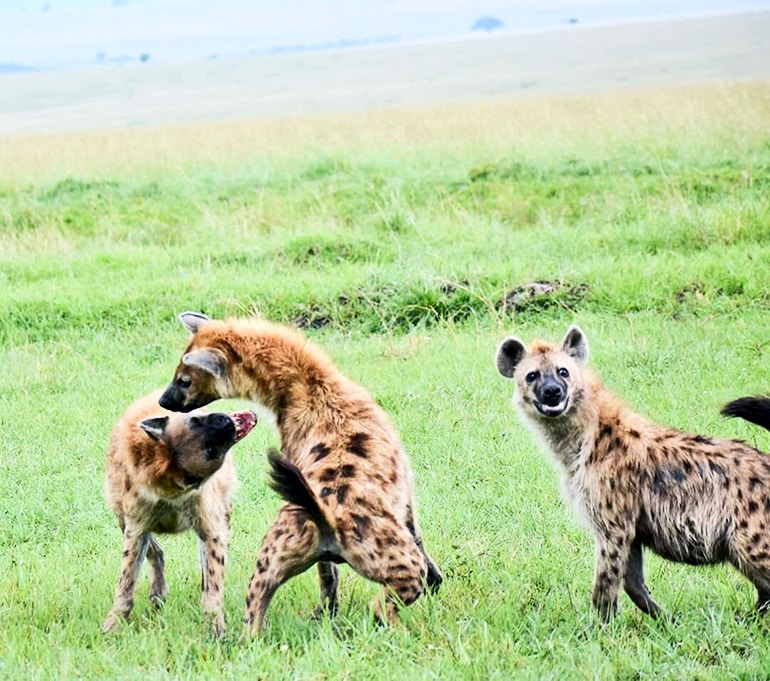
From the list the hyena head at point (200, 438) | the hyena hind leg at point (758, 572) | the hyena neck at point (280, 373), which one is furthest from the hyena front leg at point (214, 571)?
the hyena hind leg at point (758, 572)

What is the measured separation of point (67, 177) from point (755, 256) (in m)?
9.57

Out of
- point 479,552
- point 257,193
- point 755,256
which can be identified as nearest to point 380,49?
point 257,193

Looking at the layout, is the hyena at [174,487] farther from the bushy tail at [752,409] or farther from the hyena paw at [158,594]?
the bushy tail at [752,409]

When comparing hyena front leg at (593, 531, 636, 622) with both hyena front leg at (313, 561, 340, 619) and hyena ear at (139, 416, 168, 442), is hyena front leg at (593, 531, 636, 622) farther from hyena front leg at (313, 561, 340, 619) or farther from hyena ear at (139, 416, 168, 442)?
hyena ear at (139, 416, 168, 442)

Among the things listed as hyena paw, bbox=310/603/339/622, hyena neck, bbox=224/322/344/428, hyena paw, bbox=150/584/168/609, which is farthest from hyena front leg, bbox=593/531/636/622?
hyena paw, bbox=150/584/168/609

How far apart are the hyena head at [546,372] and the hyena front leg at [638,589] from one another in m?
0.62

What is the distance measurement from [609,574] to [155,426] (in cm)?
176

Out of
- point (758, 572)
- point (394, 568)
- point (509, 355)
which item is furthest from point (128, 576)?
point (758, 572)

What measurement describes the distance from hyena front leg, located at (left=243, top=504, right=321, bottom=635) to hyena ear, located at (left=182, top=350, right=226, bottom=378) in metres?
0.83

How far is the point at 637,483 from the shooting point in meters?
4.51

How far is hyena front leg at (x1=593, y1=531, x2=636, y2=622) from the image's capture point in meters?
4.39

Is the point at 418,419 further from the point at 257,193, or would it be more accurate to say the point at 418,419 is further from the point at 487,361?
the point at 257,193

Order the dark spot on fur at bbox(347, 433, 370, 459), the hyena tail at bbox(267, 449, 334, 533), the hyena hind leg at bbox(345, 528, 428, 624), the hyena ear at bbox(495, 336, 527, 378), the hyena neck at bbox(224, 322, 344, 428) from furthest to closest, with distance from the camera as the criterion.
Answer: the hyena ear at bbox(495, 336, 527, 378) → the hyena neck at bbox(224, 322, 344, 428) → the dark spot on fur at bbox(347, 433, 370, 459) → the hyena hind leg at bbox(345, 528, 428, 624) → the hyena tail at bbox(267, 449, 334, 533)

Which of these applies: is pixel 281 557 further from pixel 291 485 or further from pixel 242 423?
pixel 242 423
